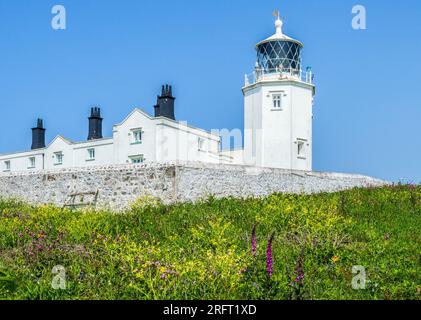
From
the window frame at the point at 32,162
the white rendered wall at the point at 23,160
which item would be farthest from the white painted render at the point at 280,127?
the window frame at the point at 32,162

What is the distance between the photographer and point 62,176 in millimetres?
21812

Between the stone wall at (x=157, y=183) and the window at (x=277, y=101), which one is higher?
the window at (x=277, y=101)

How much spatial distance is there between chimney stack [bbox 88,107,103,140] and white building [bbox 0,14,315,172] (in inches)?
2.9

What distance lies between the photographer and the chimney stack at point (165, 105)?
36188 millimetres

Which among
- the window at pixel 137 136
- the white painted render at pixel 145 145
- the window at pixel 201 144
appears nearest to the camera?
the white painted render at pixel 145 145

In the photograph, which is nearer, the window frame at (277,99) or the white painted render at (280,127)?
the white painted render at (280,127)

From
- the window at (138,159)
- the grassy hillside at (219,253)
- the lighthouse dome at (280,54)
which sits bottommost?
the grassy hillside at (219,253)

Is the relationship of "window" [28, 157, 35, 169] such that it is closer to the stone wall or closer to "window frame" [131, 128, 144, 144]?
"window frame" [131, 128, 144, 144]

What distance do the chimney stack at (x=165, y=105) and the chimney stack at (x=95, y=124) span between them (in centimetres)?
638

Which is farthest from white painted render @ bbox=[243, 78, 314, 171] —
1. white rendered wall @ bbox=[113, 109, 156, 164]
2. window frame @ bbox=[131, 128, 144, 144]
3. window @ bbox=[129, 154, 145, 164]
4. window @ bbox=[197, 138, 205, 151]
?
window frame @ bbox=[131, 128, 144, 144]

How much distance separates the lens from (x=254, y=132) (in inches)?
1243

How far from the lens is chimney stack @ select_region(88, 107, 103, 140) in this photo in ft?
133

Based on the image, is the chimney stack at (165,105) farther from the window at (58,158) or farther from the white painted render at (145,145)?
the window at (58,158)
